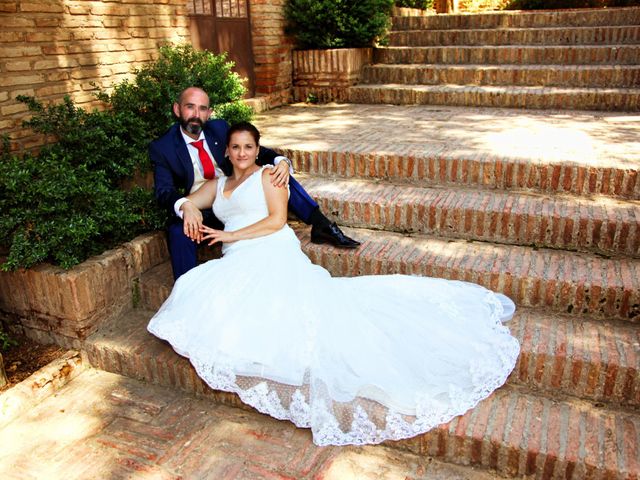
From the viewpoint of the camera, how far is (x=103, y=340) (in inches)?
142

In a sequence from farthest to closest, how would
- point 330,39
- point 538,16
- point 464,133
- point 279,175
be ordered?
1. point 538,16
2. point 330,39
3. point 464,133
4. point 279,175

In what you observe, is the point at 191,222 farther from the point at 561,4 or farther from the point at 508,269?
the point at 561,4

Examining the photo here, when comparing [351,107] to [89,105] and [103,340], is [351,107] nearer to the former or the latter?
[89,105]

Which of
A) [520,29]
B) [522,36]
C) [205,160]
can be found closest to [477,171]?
[205,160]

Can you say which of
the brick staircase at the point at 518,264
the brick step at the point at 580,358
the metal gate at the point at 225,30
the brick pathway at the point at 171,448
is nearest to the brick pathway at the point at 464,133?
the brick staircase at the point at 518,264

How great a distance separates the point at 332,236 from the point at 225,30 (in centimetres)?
408

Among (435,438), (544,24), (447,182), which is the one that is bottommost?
(435,438)

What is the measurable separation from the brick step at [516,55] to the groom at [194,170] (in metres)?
4.80

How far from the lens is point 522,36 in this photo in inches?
313

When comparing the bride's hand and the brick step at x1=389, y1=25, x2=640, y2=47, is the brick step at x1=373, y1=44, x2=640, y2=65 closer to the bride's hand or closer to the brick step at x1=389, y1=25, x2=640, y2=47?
the brick step at x1=389, y1=25, x2=640, y2=47

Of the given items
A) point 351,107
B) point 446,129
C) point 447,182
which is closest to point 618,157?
point 447,182

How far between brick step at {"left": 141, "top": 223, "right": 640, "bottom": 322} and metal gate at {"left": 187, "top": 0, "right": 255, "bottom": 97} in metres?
3.56

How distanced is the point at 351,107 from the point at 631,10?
4.29 metres

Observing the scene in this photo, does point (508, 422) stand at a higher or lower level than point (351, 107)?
lower
